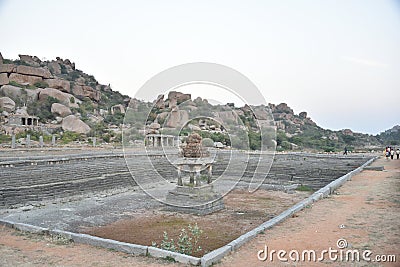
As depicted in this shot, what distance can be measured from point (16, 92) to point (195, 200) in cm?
4407

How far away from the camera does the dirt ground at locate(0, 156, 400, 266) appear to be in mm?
5480

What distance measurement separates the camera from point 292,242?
6152mm

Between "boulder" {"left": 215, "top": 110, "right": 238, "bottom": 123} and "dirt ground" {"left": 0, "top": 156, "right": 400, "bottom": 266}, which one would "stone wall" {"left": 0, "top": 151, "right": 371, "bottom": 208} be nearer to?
"dirt ground" {"left": 0, "top": 156, "right": 400, "bottom": 266}

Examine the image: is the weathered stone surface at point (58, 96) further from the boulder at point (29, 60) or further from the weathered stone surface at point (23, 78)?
the boulder at point (29, 60)

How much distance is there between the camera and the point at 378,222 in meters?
7.31

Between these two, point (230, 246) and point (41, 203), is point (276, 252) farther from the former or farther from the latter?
point (41, 203)

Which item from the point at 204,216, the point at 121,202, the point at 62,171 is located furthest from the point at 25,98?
the point at 204,216

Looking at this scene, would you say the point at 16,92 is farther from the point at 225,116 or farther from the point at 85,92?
the point at 225,116

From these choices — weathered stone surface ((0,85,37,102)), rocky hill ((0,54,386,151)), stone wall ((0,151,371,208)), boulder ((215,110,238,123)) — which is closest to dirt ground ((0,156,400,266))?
stone wall ((0,151,371,208))

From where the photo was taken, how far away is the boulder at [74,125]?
39438mm

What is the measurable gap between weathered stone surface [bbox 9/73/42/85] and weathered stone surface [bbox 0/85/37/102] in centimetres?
581

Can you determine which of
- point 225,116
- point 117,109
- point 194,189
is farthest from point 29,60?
point 194,189

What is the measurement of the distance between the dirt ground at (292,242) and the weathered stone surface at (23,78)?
52.9 m

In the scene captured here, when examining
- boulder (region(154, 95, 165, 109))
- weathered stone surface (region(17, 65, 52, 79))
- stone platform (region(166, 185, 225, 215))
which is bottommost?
stone platform (region(166, 185, 225, 215))
